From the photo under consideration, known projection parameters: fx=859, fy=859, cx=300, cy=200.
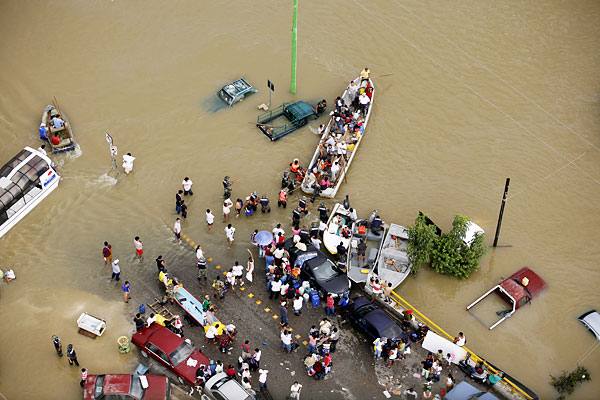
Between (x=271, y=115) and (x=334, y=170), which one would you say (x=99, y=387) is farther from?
(x=271, y=115)

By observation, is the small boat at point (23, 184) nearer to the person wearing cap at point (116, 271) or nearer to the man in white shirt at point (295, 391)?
the person wearing cap at point (116, 271)

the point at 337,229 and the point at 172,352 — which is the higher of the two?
the point at 337,229

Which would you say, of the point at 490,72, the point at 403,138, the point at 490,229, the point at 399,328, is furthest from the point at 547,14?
the point at 399,328

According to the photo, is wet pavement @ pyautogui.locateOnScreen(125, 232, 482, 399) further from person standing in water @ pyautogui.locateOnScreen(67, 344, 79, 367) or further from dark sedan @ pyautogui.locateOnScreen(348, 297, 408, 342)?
person standing in water @ pyautogui.locateOnScreen(67, 344, 79, 367)

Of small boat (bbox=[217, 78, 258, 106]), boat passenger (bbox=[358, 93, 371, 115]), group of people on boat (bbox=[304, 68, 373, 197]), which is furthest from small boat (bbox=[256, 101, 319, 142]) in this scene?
boat passenger (bbox=[358, 93, 371, 115])

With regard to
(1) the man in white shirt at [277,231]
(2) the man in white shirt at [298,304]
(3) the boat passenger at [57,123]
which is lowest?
(2) the man in white shirt at [298,304]

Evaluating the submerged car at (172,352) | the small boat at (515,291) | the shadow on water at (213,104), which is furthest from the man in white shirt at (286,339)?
the shadow on water at (213,104)

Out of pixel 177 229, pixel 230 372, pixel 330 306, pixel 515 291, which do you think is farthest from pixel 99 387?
pixel 515 291
